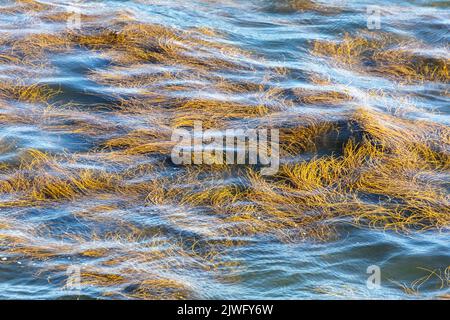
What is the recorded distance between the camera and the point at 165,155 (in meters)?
6.14

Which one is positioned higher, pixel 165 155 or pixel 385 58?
pixel 385 58

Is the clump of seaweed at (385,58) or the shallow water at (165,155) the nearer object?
the shallow water at (165,155)

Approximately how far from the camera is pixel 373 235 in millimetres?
5164

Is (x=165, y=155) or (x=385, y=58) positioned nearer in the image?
(x=165, y=155)

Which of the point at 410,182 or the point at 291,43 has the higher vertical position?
the point at 291,43

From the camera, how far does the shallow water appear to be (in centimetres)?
462

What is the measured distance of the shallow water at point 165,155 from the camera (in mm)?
4617

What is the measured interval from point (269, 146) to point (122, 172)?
51.3 inches
